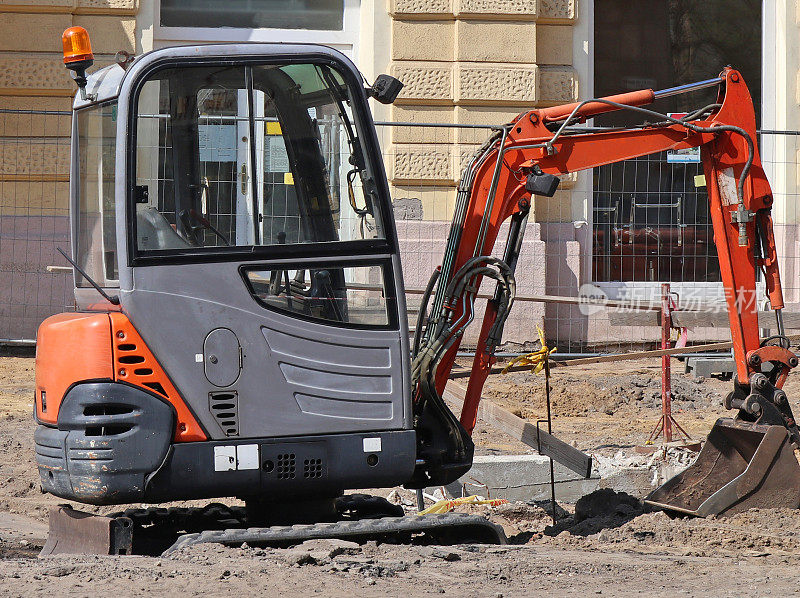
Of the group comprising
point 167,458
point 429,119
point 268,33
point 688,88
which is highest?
point 268,33

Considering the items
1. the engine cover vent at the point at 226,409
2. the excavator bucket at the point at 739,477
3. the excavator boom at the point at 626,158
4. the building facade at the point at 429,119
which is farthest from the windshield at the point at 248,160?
the building facade at the point at 429,119

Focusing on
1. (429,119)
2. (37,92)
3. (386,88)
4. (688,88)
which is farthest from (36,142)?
(688,88)

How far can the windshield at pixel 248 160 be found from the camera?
4.33 meters

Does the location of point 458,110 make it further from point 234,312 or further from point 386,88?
point 234,312

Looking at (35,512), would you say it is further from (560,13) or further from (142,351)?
(560,13)

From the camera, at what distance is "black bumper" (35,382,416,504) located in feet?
13.9

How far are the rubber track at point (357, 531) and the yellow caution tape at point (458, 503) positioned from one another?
97cm

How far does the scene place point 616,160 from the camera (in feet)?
17.5

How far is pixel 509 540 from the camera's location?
17.7 ft

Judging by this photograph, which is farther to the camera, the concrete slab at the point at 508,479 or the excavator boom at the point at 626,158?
the concrete slab at the point at 508,479

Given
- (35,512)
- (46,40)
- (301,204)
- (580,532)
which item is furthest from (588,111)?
(46,40)

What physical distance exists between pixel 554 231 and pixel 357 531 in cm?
635

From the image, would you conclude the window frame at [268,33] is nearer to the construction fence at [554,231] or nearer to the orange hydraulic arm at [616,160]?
the construction fence at [554,231]

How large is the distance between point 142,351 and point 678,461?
3755 mm
